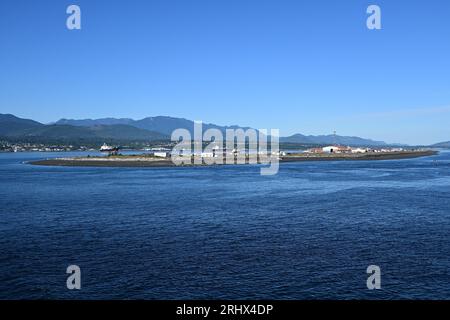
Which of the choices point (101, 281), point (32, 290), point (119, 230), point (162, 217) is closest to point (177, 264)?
point (101, 281)

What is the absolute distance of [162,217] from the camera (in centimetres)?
3105

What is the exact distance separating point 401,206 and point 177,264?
2245 centimetres

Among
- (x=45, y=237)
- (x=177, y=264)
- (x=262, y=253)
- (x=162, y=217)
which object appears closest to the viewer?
(x=177, y=264)

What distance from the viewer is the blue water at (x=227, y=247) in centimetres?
1641

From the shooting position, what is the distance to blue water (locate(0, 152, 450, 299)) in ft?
53.8

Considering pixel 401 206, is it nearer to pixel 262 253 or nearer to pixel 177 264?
pixel 262 253

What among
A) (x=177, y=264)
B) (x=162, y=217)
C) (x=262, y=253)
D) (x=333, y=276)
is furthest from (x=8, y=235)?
(x=333, y=276)

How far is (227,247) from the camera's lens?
22062 millimetres

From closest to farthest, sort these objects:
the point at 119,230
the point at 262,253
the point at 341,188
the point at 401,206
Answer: the point at 262,253
the point at 119,230
the point at 401,206
the point at 341,188
